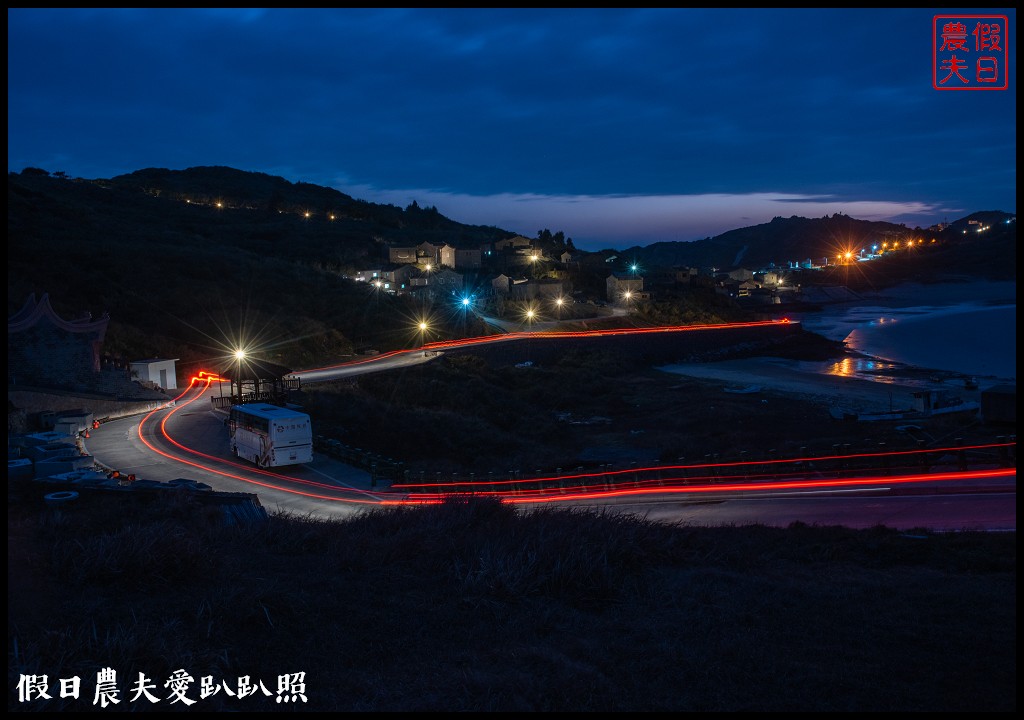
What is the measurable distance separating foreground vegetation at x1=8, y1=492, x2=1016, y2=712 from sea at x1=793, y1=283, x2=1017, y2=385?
98.2 feet

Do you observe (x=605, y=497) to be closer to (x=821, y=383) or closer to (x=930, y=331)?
(x=821, y=383)

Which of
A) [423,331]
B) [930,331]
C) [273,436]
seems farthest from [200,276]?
[930,331]

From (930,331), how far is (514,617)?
7175 cm

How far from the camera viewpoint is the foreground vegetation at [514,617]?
4.83 metres

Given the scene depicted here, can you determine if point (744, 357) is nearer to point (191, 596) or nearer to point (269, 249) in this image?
point (269, 249)

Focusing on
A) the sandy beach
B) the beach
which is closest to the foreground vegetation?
the sandy beach

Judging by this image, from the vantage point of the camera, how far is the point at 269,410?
66.3 feet

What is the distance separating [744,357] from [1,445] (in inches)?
2327

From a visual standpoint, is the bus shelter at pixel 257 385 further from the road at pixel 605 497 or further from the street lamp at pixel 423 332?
the street lamp at pixel 423 332

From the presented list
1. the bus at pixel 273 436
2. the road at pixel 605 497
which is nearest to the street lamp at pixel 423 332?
the road at pixel 605 497

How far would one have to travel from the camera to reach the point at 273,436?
62.9 feet

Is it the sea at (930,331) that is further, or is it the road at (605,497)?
the sea at (930,331)

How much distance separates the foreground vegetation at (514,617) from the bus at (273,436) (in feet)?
31.6

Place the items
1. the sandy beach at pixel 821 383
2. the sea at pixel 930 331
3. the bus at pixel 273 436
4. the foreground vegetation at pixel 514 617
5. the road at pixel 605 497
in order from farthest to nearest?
the sea at pixel 930 331 → the sandy beach at pixel 821 383 → the bus at pixel 273 436 → the road at pixel 605 497 → the foreground vegetation at pixel 514 617
